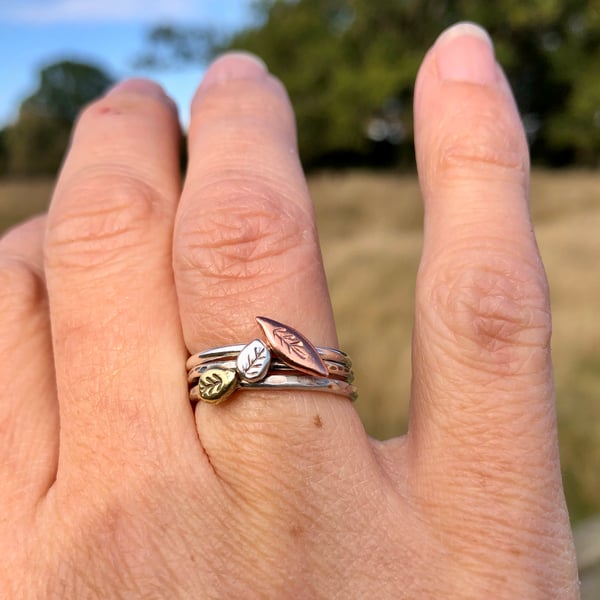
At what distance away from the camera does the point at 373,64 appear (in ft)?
42.0

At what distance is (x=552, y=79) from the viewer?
1498 cm

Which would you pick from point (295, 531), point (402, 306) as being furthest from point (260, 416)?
point (402, 306)

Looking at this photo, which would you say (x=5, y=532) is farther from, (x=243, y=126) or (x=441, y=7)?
(x=441, y=7)

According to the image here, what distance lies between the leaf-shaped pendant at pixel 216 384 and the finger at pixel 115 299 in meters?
0.07

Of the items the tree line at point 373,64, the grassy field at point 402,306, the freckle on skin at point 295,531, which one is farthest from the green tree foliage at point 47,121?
the freckle on skin at point 295,531

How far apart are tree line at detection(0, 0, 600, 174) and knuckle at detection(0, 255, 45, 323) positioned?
39.3ft

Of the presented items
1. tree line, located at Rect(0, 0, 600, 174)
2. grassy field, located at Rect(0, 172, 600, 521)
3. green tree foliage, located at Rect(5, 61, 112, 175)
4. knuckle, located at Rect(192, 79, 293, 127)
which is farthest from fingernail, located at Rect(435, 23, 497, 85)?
green tree foliage, located at Rect(5, 61, 112, 175)

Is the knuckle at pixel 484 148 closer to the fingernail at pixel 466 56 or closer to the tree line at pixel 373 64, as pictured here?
the fingernail at pixel 466 56

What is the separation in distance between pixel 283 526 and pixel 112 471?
0.27 m

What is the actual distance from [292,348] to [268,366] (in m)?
0.04

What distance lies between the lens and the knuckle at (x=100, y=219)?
3.59 ft

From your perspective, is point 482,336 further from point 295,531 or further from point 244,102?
point 244,102

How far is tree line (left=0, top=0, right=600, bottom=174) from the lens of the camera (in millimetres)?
12969

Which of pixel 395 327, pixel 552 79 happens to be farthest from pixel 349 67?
pixel 395 327
